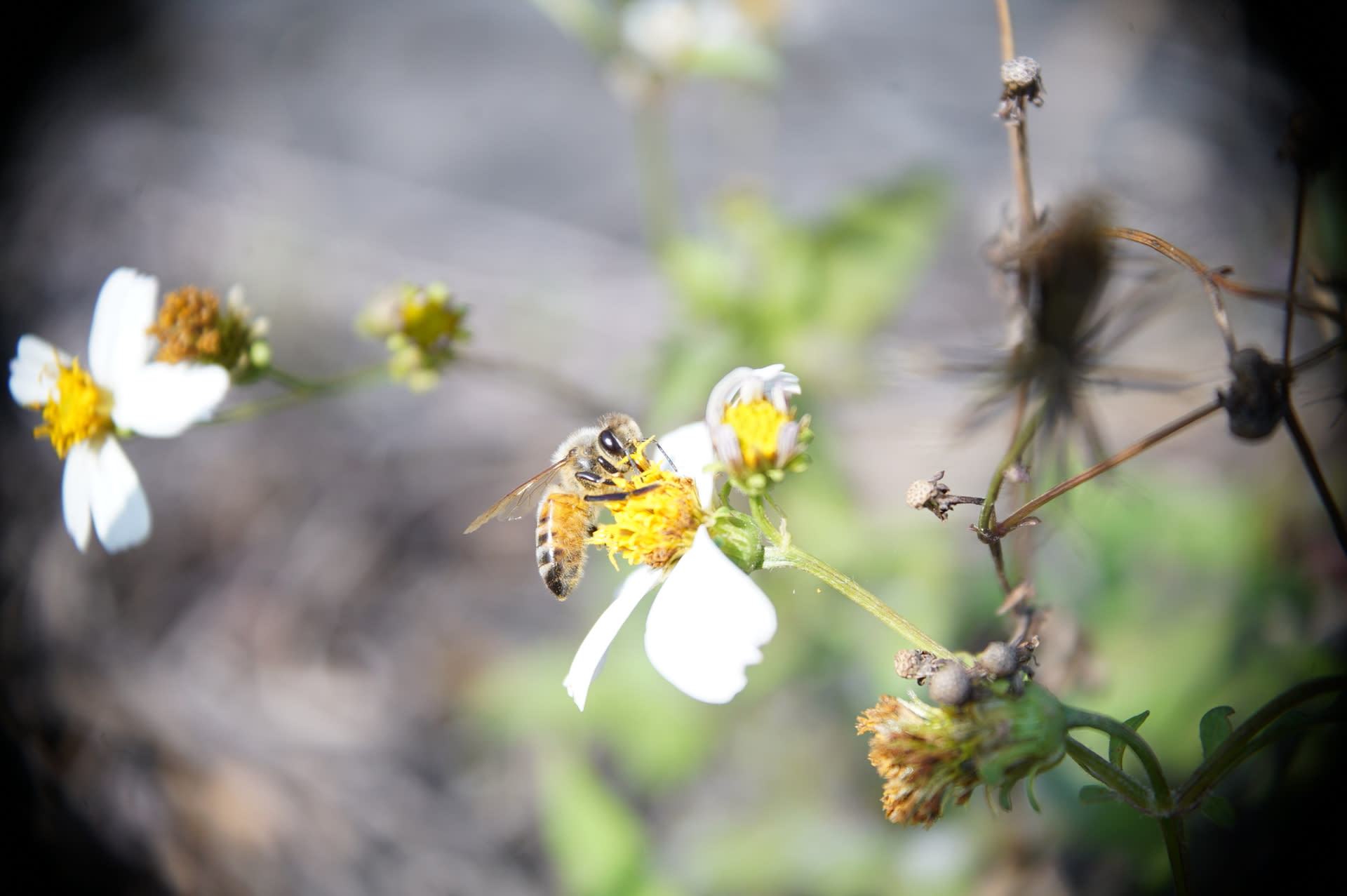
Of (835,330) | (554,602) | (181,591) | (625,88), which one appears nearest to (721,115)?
(625,88)

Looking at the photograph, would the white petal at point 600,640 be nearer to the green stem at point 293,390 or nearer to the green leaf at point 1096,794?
the green leaf at point 1096,794

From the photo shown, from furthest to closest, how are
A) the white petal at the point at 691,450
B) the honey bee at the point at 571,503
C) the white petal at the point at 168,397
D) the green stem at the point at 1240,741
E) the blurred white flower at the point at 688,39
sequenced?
the blurred white flower at the point at 688,39 → the honey bee at the point at 571,503 → the white petal at the point at 168,397 → the white petal at the point at 691,450 → the green stem at the point at 1240,741

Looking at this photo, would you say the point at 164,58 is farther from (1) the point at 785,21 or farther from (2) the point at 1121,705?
(2) the point at 1121,705

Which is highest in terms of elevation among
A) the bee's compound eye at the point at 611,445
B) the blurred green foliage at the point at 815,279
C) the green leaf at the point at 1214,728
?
the blurred green foliage at the point at 815,279

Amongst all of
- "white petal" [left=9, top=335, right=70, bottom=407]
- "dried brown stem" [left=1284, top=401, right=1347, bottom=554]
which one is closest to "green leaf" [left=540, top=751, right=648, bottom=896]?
"white petal" [left=9, top=335, right=70, bottom=407]

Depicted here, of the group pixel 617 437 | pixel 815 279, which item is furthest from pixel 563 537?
pixel 815 279

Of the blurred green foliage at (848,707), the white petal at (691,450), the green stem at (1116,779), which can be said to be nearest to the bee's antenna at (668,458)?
the white petal at (691,450)

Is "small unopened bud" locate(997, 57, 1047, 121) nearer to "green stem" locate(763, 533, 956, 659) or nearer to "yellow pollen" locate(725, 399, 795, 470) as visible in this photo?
"yellow pollen" locate(725, 399, 795, 470)
